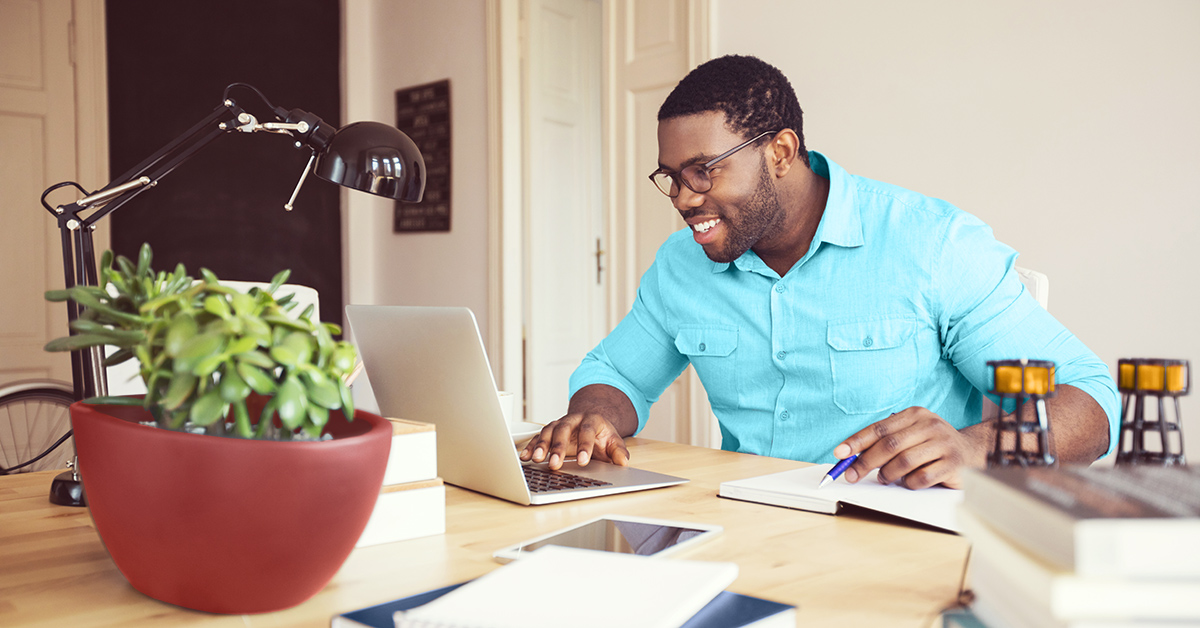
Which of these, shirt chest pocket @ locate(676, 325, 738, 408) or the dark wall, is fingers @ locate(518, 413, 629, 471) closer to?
shirt chest pocket @ locate(676, 325, 738, 408)

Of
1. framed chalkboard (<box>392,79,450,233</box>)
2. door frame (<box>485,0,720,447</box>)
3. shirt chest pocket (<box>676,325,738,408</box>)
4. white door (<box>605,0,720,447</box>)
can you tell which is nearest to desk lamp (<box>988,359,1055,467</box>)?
shirt chest pocket (<box>676,325,738,408</box>)

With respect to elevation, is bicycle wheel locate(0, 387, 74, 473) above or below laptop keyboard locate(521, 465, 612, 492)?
below

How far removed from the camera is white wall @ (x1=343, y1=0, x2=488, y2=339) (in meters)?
4.09

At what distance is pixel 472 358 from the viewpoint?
→ 2.96 ft

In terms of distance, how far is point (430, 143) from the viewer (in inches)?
171

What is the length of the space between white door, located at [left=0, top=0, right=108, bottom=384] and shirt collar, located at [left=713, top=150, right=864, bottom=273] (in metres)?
3.11

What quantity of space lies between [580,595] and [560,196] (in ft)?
12.2

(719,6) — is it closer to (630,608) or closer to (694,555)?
(694,555)

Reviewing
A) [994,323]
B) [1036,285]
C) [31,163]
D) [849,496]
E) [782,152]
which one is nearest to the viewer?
[849,496]

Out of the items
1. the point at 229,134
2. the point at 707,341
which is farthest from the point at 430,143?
the point at 707,341

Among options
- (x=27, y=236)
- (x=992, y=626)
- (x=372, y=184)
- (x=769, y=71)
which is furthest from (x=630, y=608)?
(x=27, y=236)

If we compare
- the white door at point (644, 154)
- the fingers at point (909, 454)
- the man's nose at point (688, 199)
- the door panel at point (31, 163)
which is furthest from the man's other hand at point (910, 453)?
the door panel at point (31, 163)

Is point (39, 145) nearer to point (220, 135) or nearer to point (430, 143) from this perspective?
point (430, 143)

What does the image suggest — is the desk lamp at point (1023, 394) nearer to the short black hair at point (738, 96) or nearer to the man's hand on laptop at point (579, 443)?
the man's hand on laptop at point (579, 443)
